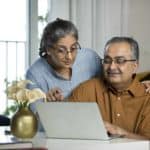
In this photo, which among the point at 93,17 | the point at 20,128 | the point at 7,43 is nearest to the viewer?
the point at 20,128

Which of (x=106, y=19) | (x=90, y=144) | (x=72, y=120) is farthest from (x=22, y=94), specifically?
(x=106, y=19)

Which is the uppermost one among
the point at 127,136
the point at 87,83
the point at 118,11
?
the point at 118,11

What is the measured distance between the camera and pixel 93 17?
372cm

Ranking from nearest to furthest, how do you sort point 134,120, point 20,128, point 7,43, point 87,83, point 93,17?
point 20,128 → point 134,120 → point 87,83 → point 93,17 → point 7,43

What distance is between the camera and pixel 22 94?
1.85m

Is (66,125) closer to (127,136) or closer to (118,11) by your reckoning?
(127,136)

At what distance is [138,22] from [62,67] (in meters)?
1.64

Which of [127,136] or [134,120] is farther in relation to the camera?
[134,120]

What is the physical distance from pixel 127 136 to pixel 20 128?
1.51 feet

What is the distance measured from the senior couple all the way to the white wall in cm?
124

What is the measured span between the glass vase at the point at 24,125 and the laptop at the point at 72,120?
0.09 metres

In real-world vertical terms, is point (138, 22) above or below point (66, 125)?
above

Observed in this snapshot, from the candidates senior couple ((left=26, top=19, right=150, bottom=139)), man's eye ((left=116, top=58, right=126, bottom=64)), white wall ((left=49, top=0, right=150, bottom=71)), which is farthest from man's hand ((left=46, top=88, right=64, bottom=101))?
white wall ((left=49, top=0, right=150, bottom=71))

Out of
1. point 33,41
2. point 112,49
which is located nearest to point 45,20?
point 33,41
